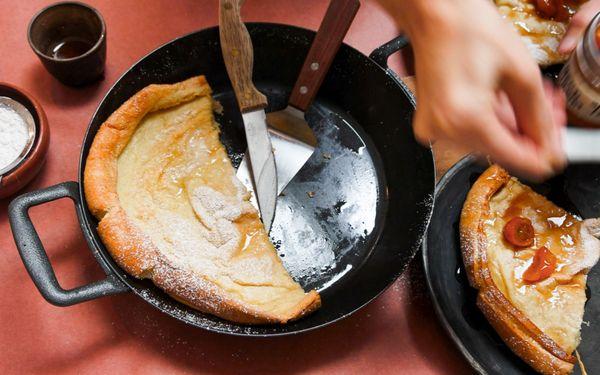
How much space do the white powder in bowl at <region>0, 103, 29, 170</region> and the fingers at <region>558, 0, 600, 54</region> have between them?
1.65 meters

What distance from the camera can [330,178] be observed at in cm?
164

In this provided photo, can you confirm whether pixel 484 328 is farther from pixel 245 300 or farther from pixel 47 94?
pixel 47 94

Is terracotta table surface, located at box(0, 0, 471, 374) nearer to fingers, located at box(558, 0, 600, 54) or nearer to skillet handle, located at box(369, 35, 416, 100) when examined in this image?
skillet handle, located at box(369, 35, 416, 100)

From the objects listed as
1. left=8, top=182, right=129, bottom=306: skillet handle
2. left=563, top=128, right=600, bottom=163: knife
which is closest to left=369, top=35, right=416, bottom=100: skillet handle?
left=563, top=128, right=600, bottom=163: knife

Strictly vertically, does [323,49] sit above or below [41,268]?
above

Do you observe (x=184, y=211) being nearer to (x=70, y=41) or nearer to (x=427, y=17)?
(x=70, y=41)

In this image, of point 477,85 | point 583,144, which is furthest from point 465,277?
point 477,85

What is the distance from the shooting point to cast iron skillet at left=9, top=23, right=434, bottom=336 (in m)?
1.38

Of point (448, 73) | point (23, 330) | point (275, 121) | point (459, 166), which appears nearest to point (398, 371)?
point (459, 166)

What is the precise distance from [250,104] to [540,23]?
1.06 meters

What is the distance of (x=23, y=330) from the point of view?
147 cm

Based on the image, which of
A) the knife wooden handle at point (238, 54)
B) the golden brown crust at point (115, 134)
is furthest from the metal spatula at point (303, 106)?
the golden brown crust at point (115, 134)

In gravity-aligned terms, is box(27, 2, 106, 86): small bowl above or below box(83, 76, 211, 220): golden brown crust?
above

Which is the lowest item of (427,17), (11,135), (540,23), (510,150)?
(11,135)
